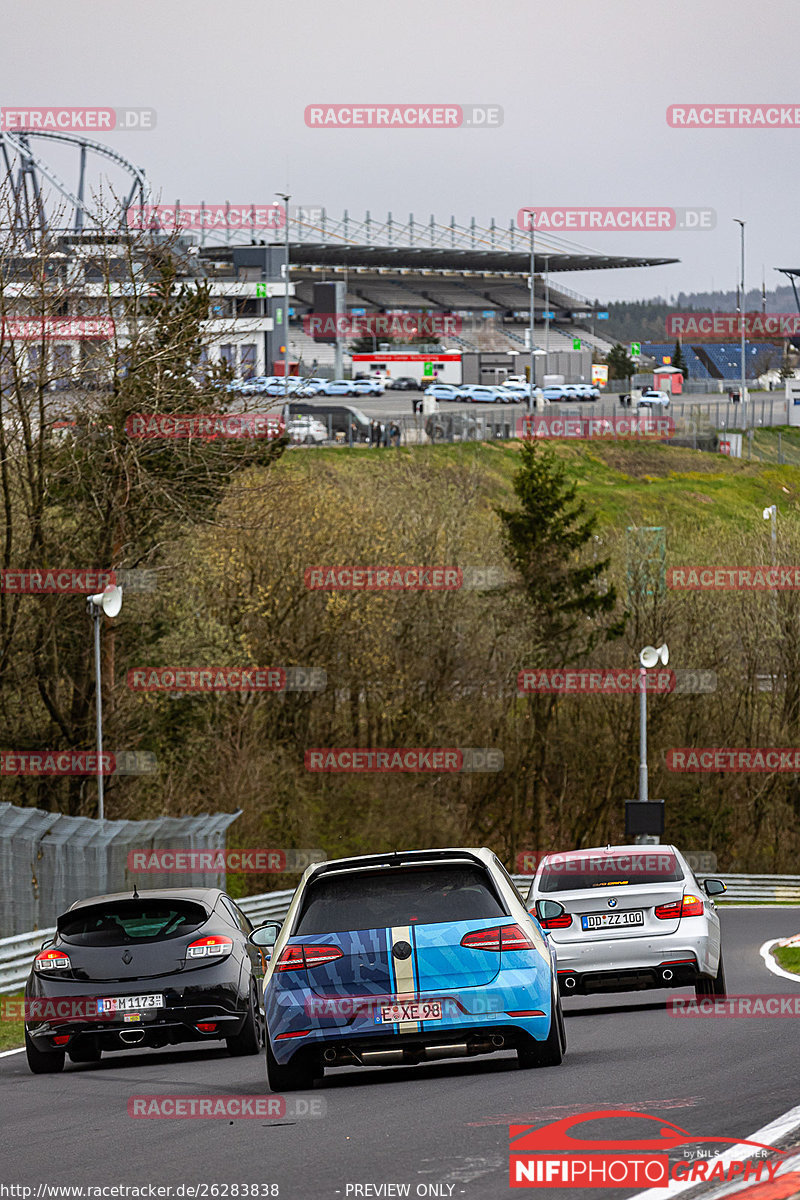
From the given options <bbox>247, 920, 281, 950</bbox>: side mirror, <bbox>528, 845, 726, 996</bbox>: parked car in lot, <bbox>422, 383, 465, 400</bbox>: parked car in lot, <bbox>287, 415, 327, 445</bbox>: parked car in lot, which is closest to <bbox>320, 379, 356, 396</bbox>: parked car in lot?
<bbox>422, 383, 465, 400</bbox>: parked car in lot

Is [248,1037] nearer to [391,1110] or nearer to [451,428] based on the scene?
[391,1110]

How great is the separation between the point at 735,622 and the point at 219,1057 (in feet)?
155

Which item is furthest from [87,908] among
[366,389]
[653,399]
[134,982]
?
[653,399]

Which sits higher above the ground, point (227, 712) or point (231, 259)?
point (231, 259)

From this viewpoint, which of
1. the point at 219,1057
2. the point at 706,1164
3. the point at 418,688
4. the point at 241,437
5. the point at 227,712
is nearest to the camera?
the point at 706,1164

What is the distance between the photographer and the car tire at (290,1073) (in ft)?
33.4

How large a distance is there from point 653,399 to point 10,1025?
98.2m

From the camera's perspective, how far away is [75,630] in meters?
40.8

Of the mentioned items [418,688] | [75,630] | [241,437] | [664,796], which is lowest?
[664,796]

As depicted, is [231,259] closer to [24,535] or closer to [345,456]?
[345,456]

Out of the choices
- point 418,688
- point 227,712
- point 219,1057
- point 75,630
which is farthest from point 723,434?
point 219,1057

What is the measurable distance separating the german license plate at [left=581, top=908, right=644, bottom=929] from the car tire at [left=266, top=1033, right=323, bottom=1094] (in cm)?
562

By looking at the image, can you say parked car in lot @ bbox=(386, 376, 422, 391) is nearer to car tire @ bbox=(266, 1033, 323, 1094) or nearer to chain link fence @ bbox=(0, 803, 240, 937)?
chain link fence @ bbox=(0, 803, 240, 937)

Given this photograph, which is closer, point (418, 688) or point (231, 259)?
point (418, 688)
